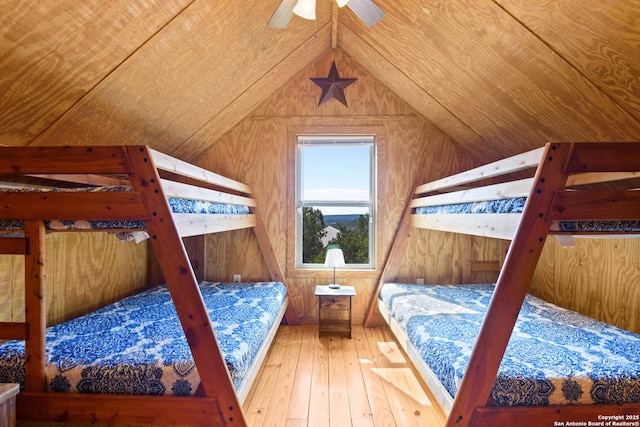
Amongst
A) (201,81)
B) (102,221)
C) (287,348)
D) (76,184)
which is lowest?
(287,348)

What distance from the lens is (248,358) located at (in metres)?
1.72

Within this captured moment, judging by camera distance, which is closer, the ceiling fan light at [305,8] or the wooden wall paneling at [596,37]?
the wooden wall paneling at [596,37]

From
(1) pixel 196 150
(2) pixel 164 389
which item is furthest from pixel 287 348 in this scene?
(1) pixel 196 150

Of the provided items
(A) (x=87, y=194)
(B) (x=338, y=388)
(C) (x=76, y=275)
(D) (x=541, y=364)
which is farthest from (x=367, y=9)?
(C) (x=76, y=275)

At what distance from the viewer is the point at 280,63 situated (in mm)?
3051

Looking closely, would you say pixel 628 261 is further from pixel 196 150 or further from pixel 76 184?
pixel 76 184

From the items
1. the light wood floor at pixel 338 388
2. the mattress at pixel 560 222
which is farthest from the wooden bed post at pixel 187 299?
the mattress at pixel 560 222

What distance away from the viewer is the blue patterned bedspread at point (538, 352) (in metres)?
1.36

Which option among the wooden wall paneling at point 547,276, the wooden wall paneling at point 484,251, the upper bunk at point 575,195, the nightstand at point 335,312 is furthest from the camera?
the wooden wall paneling at point 484,251

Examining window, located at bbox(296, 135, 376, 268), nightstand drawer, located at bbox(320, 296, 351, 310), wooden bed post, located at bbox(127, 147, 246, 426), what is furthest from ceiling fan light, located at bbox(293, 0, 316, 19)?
nightstand drawer, located at bbox(320, 296, 351, 310)

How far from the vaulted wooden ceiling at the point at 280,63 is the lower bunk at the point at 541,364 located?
120 centimetres

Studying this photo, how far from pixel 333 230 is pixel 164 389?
99.7 inches

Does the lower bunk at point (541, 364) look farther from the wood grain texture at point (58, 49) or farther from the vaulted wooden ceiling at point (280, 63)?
the wood grain texture at point (58, 49)

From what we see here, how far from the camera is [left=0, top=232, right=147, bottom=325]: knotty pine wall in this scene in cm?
207
